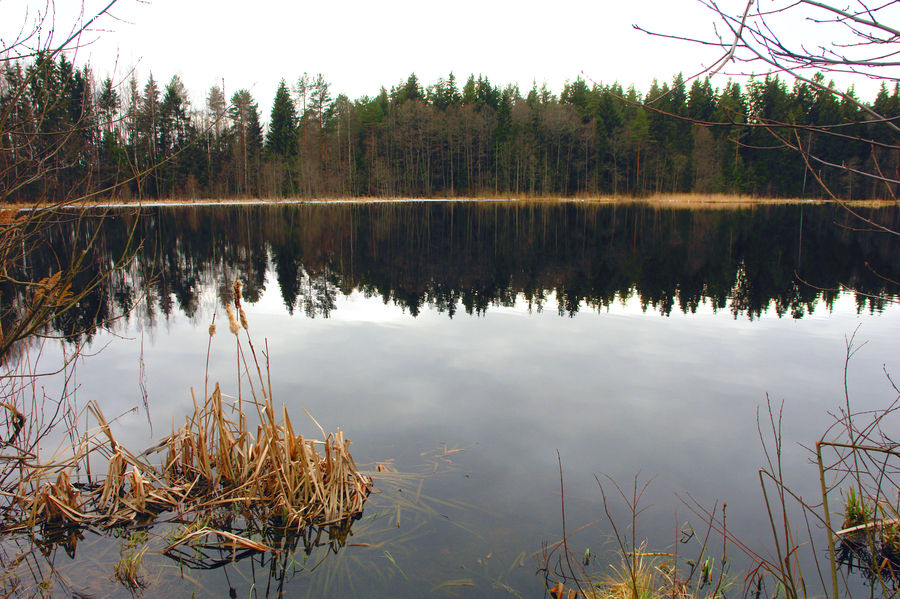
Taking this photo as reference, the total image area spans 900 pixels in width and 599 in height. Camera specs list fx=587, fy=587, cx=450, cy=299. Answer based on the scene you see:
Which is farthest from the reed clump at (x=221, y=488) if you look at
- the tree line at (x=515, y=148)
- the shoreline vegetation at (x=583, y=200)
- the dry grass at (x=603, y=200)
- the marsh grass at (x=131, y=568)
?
the tree line at (x=515, y=148)

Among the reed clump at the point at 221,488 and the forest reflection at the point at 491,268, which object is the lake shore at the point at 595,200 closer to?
the forest reflection at the point at 491,268

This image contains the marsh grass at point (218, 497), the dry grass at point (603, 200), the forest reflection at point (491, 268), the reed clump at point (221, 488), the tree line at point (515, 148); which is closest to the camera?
the marsh grass at point (218, 497)

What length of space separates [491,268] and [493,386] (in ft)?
32.4

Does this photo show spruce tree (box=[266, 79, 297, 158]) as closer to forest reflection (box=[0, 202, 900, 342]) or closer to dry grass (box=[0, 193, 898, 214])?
dry grass (box=[0, 193, 898, 214])

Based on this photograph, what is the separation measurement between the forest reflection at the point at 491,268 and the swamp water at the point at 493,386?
0.47 ft

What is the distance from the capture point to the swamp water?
373 centimetres

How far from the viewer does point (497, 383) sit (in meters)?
7.14

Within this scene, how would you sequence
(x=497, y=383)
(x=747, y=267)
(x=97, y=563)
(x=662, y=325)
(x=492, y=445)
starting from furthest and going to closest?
1. (x=747, y=267)
2. (x=662, y=325)
3. (x=497, y=383)
4. (x=492, y=445)
5. (x=97, y=563)

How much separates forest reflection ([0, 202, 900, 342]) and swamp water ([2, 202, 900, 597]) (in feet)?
0.47

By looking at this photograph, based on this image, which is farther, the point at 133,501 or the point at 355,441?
the point at 355,441

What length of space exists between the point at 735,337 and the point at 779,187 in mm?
63611

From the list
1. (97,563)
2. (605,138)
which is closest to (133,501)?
(97,563)

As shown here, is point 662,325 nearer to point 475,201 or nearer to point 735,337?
point 735,337

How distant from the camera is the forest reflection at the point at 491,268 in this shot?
12.1m
